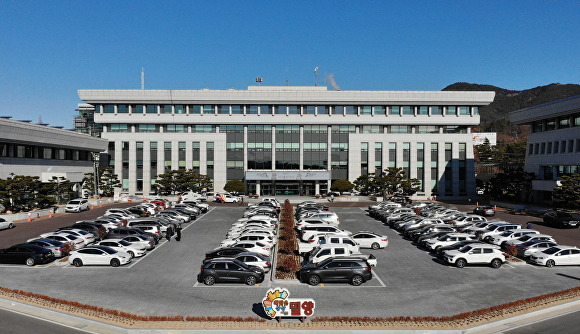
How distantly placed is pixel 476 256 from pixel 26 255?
3205 cm

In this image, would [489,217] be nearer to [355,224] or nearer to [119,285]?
[355,224]

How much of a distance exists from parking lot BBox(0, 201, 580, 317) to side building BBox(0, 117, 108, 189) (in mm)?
35960

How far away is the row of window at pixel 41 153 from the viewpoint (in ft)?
194

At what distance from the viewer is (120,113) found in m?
88.8

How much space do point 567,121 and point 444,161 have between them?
82.6 feet

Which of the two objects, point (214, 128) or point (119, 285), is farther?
point (214, 128)

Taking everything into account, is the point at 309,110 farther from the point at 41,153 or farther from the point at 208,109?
the point at 41,153

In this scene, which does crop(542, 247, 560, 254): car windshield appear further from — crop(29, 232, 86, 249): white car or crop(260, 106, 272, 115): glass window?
crop(260, 106, 272, 115): glass window

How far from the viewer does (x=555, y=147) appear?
7012 centimetres

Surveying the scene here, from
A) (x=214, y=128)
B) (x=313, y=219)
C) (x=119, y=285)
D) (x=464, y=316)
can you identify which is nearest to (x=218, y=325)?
(x=119, y=285)

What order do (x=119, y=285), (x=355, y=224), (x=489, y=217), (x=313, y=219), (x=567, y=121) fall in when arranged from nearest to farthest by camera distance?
(x=119, y=285)
(x=313, y=219)
(x=355, y=224)
(x=489, y=217)
(x=567, y=121)

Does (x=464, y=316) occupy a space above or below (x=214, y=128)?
below

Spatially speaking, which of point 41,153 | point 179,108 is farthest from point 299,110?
point 41,153

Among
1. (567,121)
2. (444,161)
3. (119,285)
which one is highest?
(567,121)
